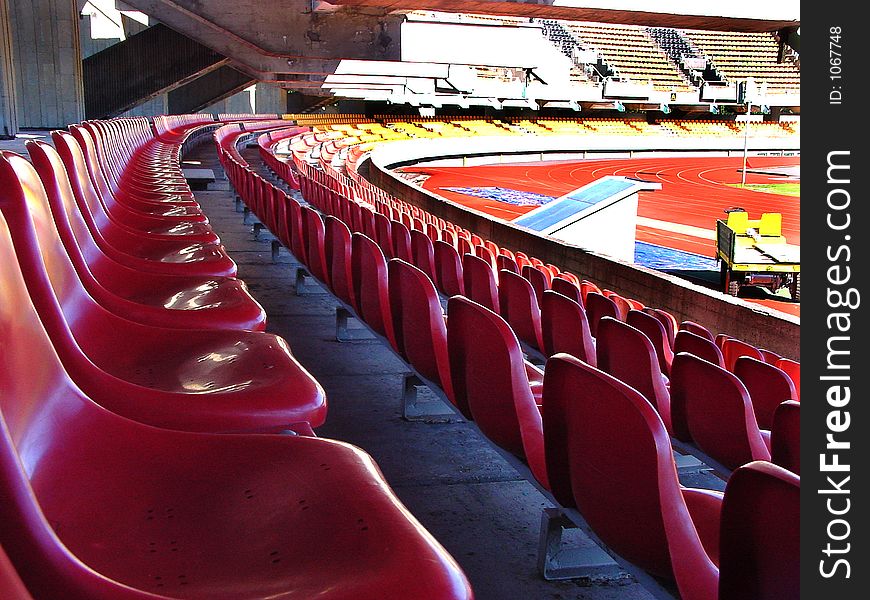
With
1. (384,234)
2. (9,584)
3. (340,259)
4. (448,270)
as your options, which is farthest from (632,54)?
(9,584)

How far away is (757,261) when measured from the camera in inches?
395

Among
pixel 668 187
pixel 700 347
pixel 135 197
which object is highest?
pixel 135 197

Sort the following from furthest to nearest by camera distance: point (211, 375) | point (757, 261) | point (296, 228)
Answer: point (757, 261) → point (296, 228) → point (211, 375)

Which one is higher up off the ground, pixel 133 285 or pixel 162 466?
pixel 133 285

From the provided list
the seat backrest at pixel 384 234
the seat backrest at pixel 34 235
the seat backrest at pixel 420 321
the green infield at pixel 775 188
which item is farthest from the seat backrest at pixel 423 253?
the green infield at pixel 775 188

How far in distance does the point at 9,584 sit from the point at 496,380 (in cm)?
136

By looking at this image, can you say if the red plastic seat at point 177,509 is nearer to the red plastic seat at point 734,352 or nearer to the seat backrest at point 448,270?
the seat backrest at point 448,270

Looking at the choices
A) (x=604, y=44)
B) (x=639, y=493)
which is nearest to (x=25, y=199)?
(x=639, y=493)

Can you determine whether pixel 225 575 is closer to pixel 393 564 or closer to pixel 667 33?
pixel 393 564

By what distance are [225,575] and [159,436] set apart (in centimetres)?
41

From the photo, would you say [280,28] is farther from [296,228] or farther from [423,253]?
[423,253]

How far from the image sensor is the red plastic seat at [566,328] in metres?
2.88

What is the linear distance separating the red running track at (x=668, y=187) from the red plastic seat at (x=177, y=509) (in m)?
12.7

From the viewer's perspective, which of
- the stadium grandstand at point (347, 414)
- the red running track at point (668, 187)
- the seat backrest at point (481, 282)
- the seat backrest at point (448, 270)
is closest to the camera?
the stadium grandstand at point (347, 414)
